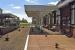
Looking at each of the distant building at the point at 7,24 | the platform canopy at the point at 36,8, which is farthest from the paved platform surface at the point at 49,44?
the platform canopy at the point at 36,8

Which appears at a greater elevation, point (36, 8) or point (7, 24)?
point (36, 8)

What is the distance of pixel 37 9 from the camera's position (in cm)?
3731

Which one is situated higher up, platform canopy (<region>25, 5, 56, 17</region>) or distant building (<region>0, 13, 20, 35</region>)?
platform canopy (<region>25, 5, 56, 17</region>)

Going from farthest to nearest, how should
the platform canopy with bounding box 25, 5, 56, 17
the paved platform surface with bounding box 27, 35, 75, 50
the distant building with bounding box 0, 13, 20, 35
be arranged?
1. the distant building with bounding box 0, 13, 20, 35
2. the platform canopy with bounding box 25, 5, 56, 17
3. the paved platform surface with bounding box 27, 35, 75, 50

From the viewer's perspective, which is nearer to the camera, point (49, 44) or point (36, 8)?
point (49, 44)

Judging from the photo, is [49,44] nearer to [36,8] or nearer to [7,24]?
[36,8]

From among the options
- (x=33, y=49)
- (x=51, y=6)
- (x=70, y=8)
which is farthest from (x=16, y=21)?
(x=33, y=49)

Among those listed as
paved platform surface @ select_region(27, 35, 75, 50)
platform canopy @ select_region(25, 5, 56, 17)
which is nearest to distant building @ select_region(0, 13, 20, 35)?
platform canopy @ select_region(25, 5, 56, 17)

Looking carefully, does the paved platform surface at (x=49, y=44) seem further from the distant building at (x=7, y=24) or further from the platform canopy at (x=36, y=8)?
the platform canopy at (x=36, y=8)

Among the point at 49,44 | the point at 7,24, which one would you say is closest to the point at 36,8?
the point at 49,44

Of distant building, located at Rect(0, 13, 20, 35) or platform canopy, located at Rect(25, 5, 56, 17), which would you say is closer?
platform canopy, located at Rect(25, 5, 56, 17)

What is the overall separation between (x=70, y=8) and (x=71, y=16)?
0.76 m

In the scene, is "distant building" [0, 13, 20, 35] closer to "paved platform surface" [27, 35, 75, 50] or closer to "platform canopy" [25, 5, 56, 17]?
"platform canopy" [25, 5, 56, 17]

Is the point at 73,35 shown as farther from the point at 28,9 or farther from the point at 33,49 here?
the point at 28,9
